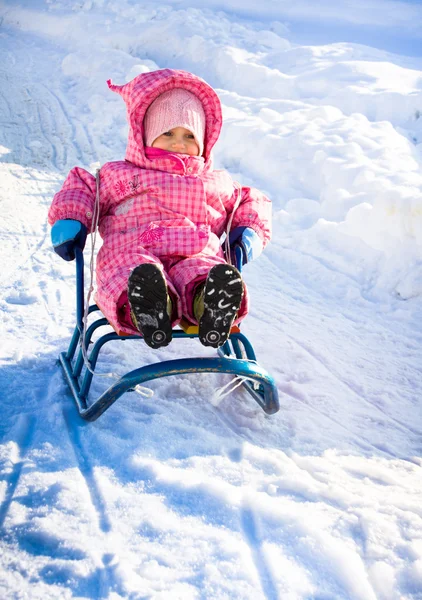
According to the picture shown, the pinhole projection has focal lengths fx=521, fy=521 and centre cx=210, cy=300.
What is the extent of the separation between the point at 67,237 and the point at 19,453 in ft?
2.82

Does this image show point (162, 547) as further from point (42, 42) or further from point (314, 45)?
point (42, 42)

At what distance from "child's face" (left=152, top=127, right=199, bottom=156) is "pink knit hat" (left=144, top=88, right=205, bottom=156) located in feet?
0.09

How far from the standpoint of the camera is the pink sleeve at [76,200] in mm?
2244

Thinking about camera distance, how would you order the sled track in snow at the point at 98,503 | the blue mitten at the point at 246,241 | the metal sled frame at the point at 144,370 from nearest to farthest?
the sled track in snow at the point at 98,503 → the metal sled frame at the point at 144,370 → the blue mitten at the point at 246,241

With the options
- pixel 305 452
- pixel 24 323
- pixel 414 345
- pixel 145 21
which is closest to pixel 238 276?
pixel 305 452

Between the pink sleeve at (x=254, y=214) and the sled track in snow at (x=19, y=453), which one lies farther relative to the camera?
the pink sleeve at (x=254, y=214)

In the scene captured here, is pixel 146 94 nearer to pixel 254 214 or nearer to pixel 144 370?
pixel 254 214

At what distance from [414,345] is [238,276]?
171 cm

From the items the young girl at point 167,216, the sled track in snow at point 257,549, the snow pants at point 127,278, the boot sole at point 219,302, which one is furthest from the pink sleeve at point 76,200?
the sled track in snow at point 257,549

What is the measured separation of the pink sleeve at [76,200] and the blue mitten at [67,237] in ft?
0.16

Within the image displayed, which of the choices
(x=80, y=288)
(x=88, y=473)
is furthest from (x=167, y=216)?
(x=88, y=473)

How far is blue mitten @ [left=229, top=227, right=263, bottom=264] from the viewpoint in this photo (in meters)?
2.39

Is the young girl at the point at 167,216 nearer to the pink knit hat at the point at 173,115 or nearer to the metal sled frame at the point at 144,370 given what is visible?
the pink knit hat at the point at 173,115

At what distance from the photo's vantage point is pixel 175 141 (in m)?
2.49
